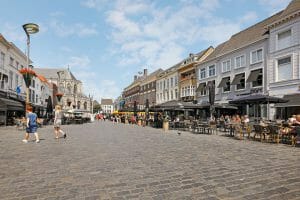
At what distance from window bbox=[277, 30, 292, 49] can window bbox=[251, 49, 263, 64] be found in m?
2.62

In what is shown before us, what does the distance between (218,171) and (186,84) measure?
3749 cm

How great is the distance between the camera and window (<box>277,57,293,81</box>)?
74.1ft

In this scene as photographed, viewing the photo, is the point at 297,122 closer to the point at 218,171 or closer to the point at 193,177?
the point at 218,171

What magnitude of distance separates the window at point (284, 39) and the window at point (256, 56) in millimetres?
2615

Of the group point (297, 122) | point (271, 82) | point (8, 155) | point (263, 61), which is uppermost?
point (263, 61)

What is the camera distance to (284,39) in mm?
23172

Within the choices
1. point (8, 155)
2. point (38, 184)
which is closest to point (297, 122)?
point (38, 184)

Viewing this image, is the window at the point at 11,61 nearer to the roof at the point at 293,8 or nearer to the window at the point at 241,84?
the window at the point at 241,84

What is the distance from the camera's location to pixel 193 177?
539 centimetres

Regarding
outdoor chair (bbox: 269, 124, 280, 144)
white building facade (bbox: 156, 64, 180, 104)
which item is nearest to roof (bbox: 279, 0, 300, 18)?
outdoor chair (bbox: 269, 124, 280, 144)

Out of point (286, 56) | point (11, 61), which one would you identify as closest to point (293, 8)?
point (286, 56)

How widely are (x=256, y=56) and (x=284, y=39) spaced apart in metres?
3.89

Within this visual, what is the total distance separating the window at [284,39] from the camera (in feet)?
74.2

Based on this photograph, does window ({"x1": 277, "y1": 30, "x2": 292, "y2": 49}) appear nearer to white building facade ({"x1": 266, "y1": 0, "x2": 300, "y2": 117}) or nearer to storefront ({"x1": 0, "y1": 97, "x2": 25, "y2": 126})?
white building facade ({"x1": 266, "y1": 0, "x2": 300, "y2": 117})
